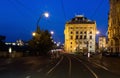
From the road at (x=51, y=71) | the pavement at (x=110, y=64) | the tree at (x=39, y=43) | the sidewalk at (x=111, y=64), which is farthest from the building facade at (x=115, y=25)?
the road at (x=51, y=71)

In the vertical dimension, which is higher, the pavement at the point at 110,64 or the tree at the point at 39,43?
the tree at the point at 39,43

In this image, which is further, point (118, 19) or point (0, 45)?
point (118, 19)

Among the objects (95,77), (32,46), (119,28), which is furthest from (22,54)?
(95,77)

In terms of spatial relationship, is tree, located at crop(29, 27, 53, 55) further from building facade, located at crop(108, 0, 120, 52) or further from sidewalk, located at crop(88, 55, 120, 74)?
building facade, located at crop(108, 0, 120, 52)

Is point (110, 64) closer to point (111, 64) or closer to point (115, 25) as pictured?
point (111, 64)

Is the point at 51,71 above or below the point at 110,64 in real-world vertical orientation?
below

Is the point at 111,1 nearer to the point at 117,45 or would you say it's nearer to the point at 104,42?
the point at 117,45

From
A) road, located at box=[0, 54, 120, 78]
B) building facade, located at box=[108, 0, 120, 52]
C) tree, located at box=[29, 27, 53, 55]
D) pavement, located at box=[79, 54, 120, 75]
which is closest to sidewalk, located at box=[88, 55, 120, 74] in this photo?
pavement, located at box=[79, 54, 120, 75]

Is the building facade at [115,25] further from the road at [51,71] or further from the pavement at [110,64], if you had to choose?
the road at [51,71]

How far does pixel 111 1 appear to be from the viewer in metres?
118

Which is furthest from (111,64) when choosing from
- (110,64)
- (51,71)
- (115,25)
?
(115,25)

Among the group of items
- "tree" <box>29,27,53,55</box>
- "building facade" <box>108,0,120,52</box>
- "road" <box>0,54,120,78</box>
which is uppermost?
"building facade" <box>108,0,120,52</box>

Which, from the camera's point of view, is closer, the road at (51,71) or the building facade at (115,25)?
the road at (51,71)

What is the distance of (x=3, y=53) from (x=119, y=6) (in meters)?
48.7
